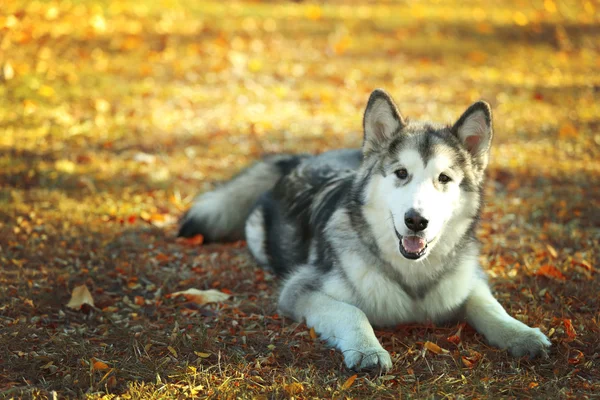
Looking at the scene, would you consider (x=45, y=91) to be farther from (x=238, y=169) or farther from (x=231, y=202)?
(x=231, y=202)

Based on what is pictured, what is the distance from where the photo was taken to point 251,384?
13.0ft

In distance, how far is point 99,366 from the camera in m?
4.03

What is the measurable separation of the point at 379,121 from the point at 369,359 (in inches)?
63.1

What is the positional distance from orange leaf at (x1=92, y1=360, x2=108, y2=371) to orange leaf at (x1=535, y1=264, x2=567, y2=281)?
3.52 meters

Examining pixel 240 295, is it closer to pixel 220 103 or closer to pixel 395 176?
pixel 395 176

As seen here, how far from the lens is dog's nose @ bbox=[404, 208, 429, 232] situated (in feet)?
Result: 13.3

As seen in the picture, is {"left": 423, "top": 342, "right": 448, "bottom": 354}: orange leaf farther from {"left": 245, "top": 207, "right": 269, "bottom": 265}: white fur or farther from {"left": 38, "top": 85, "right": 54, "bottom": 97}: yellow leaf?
{"left": 38, "top": 85, "right": 54, "bottom": 97}: yellow leaf

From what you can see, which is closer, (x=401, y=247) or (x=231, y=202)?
(x=401, y=247)

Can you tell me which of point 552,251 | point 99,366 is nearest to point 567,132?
point 552,251

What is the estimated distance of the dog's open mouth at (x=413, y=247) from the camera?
421cm

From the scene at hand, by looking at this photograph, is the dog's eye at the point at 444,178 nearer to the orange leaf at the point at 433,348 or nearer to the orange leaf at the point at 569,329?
the orange leaf at the point at 433,348

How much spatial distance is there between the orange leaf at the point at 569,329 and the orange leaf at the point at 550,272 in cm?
92

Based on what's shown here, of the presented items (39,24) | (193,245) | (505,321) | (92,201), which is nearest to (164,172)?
(92,201)

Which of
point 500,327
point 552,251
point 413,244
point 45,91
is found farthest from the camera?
point 45,91
